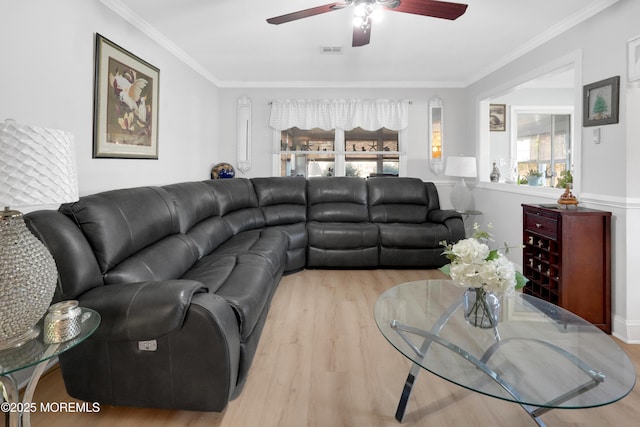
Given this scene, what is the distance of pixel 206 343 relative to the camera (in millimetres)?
1593

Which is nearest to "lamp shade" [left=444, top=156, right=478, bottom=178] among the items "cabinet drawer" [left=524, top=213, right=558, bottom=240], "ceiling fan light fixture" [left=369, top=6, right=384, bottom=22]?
"cabinet drawer" [left=524, top=213, right=558, bottom=240]

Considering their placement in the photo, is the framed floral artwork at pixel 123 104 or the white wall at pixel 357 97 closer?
the framed floral artwork at pixel 123 104

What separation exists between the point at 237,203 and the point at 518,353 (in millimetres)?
3337

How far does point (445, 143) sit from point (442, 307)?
3969mm

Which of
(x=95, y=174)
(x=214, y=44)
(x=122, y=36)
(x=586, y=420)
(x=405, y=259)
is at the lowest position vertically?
(x=586, y=420)

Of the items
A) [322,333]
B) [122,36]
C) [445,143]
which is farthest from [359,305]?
[445,143]

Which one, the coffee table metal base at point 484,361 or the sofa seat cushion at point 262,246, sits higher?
the sofa seat cushion at point 262,246

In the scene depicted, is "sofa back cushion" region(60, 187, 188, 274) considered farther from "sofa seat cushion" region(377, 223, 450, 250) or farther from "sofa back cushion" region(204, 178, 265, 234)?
"sofa seat cushion" region(377, 223, 450, 250)

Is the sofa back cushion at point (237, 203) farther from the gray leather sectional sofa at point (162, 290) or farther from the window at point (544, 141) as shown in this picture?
the window at point (544, 141)

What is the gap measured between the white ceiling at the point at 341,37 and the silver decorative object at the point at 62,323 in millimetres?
2450

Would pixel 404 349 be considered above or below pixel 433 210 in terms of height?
below

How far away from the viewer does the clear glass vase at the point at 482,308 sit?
1.70 m

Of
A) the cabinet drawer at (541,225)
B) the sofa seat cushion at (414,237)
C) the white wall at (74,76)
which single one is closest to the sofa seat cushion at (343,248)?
the sofa seat cushion at (414,237)

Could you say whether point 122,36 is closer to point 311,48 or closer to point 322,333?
point 311,48
